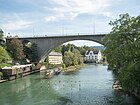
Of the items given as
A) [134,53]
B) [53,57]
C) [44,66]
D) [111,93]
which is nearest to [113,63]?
[134,53]

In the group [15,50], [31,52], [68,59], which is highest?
[15,50]

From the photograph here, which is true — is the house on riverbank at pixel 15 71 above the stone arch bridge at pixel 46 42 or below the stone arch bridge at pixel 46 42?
below

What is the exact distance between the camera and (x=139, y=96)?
30.5 m

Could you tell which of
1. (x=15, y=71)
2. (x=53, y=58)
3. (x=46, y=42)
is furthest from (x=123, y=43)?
(x=53, y=58)

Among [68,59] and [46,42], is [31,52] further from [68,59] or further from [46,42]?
[68,59]

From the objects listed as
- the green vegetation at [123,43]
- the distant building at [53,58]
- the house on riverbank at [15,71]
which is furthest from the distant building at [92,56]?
the green vegetation at [123,43]

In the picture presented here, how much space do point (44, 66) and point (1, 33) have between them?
598 inches

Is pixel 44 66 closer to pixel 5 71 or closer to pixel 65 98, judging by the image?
pixel 5 71

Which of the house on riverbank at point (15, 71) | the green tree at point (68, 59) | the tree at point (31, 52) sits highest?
the tree at point (31, 52)

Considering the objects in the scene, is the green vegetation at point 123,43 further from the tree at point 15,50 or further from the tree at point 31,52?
the tree at point 31,52

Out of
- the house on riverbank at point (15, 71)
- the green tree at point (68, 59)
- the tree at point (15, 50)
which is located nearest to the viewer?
the house on riverbank at point (15, 71)

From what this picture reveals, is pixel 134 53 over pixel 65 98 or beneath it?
over

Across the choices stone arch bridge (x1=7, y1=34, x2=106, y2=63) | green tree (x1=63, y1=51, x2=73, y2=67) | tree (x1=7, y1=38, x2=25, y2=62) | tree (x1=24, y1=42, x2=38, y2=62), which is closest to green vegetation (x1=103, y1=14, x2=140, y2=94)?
tree (x1=7, y1=38, x2=25, y2=62)

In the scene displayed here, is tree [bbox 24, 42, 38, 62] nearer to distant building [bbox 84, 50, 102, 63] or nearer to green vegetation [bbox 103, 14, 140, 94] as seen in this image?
green vegetation [bbox 103, 14, 140, 94]
